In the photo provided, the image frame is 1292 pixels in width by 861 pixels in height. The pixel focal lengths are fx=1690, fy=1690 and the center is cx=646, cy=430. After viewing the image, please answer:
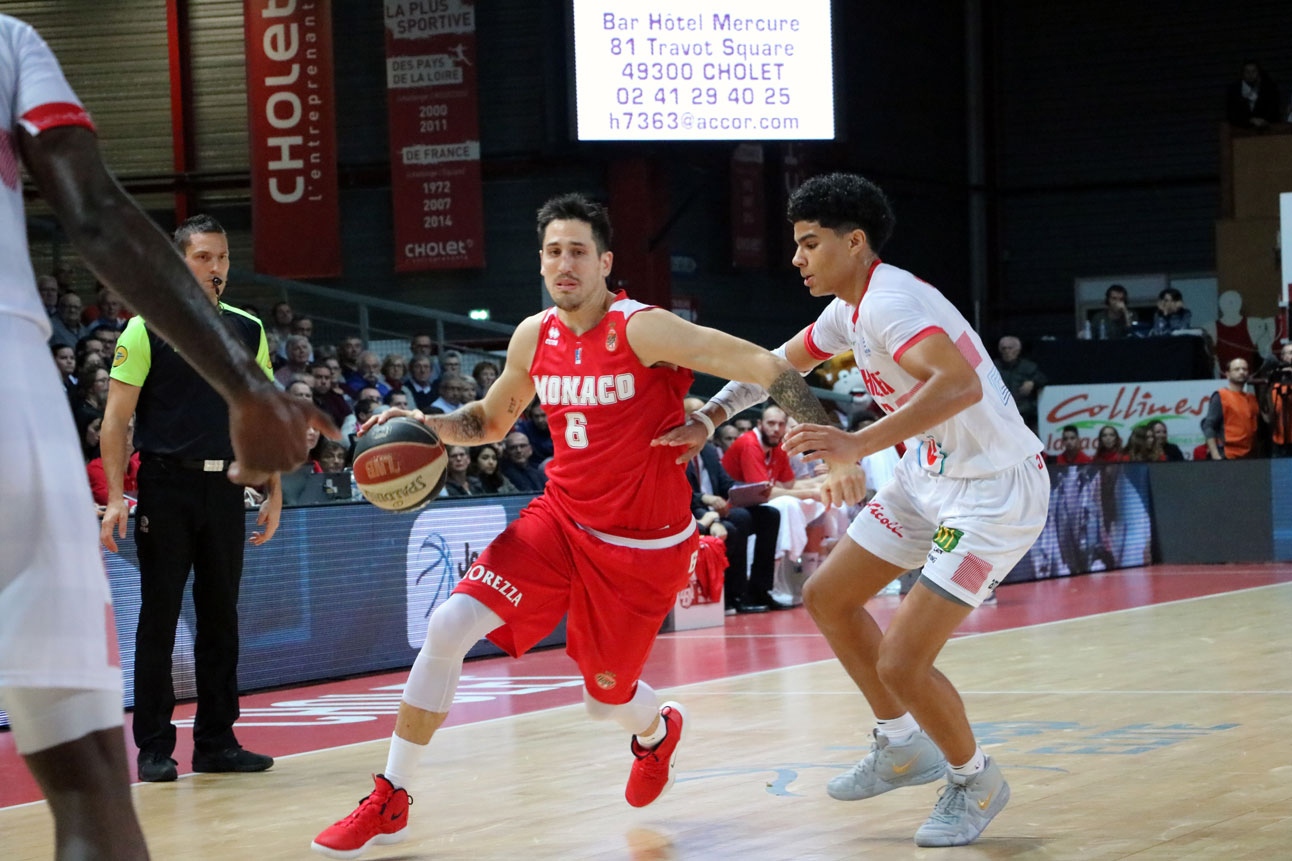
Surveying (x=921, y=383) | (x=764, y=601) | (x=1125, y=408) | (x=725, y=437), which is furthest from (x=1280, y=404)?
(x=921, y=383)

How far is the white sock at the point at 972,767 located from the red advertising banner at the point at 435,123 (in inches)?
606

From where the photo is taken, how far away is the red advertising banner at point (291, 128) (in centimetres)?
1917

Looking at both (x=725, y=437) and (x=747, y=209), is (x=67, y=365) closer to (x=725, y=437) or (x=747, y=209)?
(x=725, y=437)

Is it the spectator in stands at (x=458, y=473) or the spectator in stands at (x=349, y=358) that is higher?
the spectator in stands at (x=349, y=358)

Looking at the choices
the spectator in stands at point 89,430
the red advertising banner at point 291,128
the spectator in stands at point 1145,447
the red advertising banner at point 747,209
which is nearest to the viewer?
the spectator in stands at point 89,430

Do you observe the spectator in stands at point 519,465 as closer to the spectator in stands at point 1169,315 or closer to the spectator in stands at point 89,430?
the spectator in stands at point 89,430

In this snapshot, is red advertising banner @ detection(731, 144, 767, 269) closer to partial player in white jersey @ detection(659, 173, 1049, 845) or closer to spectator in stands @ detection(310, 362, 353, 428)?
spectator in stands @ detection(310, 362, 353, 428)

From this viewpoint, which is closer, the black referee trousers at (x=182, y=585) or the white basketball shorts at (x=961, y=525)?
the white basketball shorts at (x=961, y=525)

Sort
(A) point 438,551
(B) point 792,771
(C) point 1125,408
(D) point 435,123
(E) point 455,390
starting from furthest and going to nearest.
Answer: (D) point 435,123 → (C) point 1125,408 → (E) point 455,390 → (A) point 438,551 → (B) point 792,771

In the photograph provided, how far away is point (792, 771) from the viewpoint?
584 cm

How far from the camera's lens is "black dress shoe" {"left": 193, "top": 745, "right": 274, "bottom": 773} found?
634 cm

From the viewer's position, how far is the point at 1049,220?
27203 millimetres

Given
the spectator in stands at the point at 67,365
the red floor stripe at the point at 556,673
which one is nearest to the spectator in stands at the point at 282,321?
the spectator in stands at the point at 67,365

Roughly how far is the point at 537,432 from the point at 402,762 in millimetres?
9043
